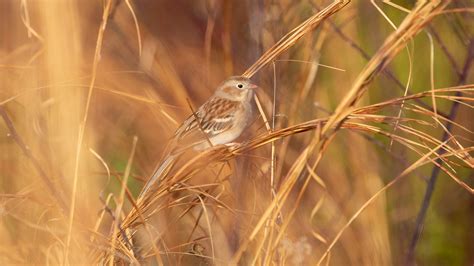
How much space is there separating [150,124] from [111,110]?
65cm

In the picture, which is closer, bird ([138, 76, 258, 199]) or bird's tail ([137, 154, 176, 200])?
bird's tail ([137, 154, 176, 200])

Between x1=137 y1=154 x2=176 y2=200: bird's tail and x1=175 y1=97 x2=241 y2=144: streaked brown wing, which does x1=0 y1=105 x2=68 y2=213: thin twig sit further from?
x1=175 y1=97 x2=241 y2=144: streaked brown wing

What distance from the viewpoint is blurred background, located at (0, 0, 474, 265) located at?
2209 mm

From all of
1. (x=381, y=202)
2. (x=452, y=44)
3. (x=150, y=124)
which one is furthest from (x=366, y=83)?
(x=452, y=44)

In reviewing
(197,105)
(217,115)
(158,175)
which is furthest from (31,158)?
(197,105)

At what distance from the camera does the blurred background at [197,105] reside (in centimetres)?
221


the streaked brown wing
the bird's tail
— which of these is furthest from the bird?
the bird's tail

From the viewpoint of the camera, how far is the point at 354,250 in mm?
3600

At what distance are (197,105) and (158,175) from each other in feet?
5.36

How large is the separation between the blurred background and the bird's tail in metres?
0.06

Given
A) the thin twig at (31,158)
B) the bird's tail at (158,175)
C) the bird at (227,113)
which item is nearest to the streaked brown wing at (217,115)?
the bird at (227,113)

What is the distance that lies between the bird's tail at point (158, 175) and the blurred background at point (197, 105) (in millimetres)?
63

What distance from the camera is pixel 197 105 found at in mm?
4086

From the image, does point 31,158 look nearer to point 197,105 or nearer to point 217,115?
point 217,115
